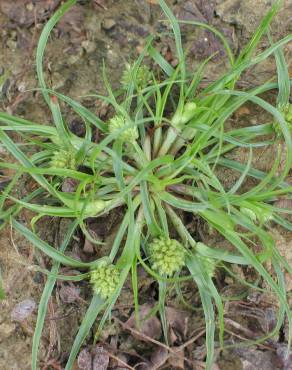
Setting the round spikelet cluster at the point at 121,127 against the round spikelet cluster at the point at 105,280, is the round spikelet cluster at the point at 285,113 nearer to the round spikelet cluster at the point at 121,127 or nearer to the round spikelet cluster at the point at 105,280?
the round spikelet cluster at the point at 121,127

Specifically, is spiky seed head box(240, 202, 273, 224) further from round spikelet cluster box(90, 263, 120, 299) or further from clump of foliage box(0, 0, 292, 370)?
round spikelet cluster box(90, 263, 120, 299)

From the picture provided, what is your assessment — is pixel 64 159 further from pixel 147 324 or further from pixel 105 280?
pixel 147 324

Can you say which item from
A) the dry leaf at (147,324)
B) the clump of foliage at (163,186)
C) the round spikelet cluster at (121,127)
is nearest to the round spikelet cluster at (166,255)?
the clump of foliage at (163,186)

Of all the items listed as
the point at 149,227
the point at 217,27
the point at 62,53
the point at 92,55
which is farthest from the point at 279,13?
the point at 149,227

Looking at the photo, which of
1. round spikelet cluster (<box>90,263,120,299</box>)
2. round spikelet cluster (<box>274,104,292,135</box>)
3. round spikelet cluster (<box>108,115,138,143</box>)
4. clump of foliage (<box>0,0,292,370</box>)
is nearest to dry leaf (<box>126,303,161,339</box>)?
clump of foliage (<box>0,0,292,370</box>)

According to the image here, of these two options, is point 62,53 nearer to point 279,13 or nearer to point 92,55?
point 92,55

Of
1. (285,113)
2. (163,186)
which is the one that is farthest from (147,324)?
(285,113)
